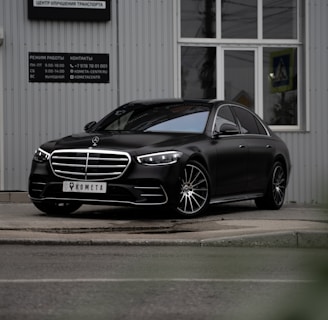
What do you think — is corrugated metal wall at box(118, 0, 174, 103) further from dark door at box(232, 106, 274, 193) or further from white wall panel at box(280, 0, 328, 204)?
dark door at box(232, 106, 274, 193)

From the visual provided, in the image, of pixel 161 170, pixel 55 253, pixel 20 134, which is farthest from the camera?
pixel 20 134

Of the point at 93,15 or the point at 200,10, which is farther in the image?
the point at 200,10

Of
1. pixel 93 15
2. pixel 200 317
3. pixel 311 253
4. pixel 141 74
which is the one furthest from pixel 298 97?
pixel 311 253

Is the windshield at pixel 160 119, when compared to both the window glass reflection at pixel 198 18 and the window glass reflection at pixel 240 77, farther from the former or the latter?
the window glass reflection at pixel 240 77

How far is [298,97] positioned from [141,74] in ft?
9.74

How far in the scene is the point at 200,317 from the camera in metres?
4.35

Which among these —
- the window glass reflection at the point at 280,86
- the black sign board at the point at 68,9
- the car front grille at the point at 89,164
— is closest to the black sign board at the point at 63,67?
the black sign board at the point at 68,9

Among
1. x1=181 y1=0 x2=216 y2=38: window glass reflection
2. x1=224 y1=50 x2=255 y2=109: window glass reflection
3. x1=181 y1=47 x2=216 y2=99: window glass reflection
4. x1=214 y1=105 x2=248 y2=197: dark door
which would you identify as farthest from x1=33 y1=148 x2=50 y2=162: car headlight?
x1=224 y1=50 x2=255 y2=109: window glass reflection

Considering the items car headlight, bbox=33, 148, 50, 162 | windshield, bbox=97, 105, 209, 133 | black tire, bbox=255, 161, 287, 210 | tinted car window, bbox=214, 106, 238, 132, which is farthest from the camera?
black tire, bbox=255, 161, 287, 210

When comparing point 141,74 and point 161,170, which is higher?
point 141,74

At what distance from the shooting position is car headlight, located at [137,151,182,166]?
8969mm

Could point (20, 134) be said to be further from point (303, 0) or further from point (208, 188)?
point (303, 0)

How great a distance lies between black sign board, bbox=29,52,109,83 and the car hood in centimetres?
379

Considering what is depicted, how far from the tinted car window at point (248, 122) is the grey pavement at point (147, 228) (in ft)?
3.81
